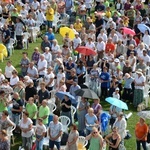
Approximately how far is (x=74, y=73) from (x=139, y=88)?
7.51 ft

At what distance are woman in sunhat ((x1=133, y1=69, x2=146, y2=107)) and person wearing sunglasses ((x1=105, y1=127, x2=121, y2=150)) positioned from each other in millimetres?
4386

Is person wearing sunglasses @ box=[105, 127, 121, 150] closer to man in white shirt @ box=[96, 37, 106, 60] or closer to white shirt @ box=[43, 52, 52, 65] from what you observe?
white shirt @ box=[43, 52, 52, 65]

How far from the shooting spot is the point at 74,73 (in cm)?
1794

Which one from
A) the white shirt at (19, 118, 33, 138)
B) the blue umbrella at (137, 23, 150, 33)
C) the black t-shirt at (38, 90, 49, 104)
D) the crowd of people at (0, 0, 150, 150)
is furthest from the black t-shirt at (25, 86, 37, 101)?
the blue umbrella at (137, 23, 150, 33)

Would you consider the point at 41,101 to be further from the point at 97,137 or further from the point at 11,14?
the point at 11,14

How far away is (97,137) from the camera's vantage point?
13.3m

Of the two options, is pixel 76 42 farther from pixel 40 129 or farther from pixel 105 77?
pixel 40 129

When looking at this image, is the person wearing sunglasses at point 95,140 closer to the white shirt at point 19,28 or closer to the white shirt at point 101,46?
the white shirt at point 101,46

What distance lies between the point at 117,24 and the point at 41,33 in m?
3.81

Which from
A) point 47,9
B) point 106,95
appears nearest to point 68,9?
point 47,9

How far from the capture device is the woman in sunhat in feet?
58.4

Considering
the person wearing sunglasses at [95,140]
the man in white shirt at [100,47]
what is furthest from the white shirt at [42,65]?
the person wearing sunglasses at [95,140]

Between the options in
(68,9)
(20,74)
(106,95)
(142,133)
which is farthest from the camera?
(68,9)

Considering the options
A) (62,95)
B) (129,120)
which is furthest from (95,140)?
(129,120)
